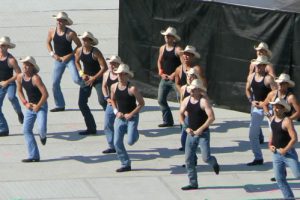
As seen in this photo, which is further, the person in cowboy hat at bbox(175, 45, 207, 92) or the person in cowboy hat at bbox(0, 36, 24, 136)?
the person in cowboy hat at bbox(0, 36, 24, 136)

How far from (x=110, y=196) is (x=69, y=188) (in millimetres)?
724

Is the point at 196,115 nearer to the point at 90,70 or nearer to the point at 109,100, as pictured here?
the point at 109,100

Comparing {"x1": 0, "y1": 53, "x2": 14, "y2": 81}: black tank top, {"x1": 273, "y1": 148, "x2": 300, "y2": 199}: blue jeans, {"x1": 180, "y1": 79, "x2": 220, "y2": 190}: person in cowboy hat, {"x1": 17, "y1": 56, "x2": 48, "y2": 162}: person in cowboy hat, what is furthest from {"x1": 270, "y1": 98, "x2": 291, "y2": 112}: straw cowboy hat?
{"x1": 0, "y1": 53, "x2": 14, "y2": 81}: black tank top

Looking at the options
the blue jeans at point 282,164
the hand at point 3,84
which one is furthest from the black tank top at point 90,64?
the blue jeans at point 282,164

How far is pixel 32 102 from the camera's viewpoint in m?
16.5

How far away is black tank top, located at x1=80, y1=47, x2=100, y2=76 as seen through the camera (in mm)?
17809

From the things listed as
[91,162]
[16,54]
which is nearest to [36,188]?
[91,162]

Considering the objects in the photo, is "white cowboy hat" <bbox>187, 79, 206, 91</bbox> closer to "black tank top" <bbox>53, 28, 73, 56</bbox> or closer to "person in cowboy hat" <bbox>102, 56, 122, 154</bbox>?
"person in cowboy hat" <bbox>102, 56, 122, 154</bbox>

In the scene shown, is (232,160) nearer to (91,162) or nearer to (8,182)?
(91,162)

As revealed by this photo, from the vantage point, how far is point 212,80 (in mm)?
20312

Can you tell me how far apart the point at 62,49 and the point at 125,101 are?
12.2 feet

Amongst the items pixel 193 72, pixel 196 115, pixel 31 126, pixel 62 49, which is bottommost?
pixel 31 126

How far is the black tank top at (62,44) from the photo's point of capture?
1919 centimetres

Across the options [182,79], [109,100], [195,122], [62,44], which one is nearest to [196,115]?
[195,122]
